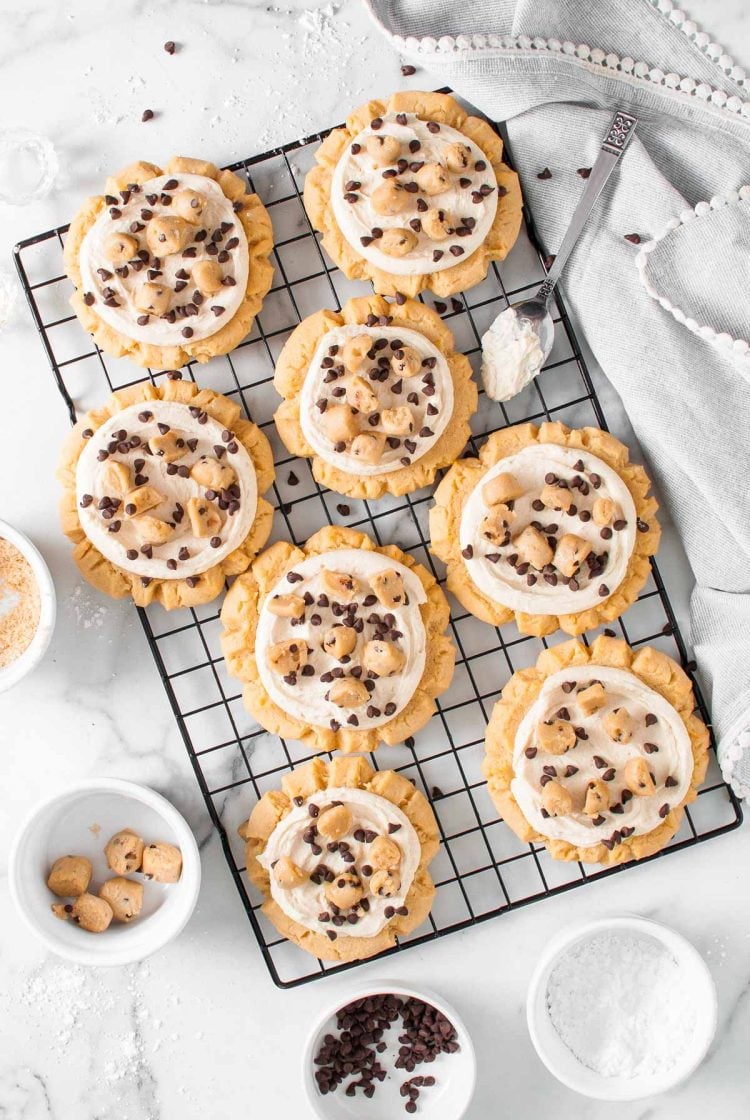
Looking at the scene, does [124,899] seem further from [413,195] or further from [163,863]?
[413,195]

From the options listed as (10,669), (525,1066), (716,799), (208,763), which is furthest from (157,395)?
(525,1066)

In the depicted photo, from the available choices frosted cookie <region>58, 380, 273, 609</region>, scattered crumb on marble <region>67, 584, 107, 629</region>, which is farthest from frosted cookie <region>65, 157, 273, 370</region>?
scattered crumb on marble <region>67, 584, 107, 629</region>

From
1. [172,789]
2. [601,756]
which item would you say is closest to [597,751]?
[601,756]

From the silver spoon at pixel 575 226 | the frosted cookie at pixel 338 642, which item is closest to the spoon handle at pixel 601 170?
the silver spoon at pixel 575 226

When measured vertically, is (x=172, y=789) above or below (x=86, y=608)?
below

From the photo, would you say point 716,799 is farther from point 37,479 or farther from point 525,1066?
point 37,479
